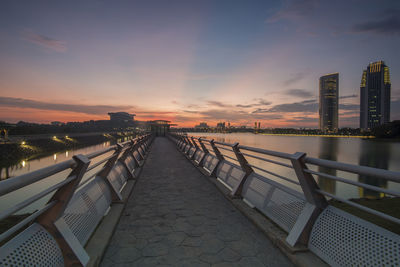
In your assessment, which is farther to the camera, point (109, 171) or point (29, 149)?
point (29, 149)

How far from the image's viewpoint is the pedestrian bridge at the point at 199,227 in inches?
78.9

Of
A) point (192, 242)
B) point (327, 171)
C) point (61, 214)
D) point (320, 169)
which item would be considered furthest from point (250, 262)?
point (320, 169)

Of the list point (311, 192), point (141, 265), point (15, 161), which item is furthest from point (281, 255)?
point (15, 161)

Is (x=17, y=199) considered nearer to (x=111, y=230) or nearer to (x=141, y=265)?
(x=111, y=230)

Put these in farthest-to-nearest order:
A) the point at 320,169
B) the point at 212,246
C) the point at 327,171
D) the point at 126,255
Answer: the point at 320,169 → the point at 327,171 → the point at 212,246 → the point at 126,255

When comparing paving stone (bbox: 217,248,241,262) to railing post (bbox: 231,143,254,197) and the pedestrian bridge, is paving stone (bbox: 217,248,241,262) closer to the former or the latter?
the pedestrian bridge

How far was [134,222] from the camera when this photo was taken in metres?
3.93

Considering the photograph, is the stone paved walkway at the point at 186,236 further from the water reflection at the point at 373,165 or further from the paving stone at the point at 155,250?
the water reflection at the point at 373,165

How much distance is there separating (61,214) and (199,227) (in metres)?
2.20

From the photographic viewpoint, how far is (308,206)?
2.90 meters

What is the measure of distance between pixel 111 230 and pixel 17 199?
13917mm

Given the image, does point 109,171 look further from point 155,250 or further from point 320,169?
point 320,169

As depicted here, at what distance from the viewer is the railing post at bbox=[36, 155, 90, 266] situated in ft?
7.28

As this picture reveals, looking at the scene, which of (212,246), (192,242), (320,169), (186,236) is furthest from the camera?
(320,169)
